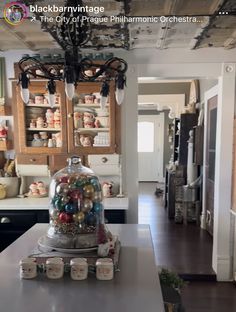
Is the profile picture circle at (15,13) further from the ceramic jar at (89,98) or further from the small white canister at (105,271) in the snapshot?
the small white canister at (105,271)

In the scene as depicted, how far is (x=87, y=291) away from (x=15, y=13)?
1.81m

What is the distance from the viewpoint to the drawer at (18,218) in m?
2.55

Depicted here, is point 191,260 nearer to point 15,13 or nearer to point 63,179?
point 63,179

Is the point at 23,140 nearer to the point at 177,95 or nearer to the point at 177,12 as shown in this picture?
the point at 177,12

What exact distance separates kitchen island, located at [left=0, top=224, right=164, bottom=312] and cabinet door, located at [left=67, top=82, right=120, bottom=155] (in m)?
1.43

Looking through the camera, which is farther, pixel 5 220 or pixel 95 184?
pixel 5 220

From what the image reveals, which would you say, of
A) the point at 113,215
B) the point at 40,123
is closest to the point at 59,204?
the point at 113,215

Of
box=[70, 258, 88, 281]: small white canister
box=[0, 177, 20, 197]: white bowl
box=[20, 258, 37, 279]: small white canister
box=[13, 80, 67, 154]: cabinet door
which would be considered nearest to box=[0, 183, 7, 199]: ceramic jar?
box=[0, 177, 20, 197]: white bowl

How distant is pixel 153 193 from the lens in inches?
289

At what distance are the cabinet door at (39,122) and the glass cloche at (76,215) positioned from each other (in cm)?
133

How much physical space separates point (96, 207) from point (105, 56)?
177cm

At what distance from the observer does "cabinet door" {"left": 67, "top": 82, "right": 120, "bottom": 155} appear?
273cm

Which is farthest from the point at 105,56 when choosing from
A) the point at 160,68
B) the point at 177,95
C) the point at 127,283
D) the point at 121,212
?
the point at 177,95

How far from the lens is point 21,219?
2551mm
